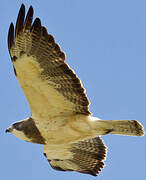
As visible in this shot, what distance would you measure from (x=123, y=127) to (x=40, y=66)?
214 centimetres

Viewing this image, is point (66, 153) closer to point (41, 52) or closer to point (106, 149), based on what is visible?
point (106, 149)


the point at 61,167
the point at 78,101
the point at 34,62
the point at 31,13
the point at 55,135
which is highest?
the point at 31,13

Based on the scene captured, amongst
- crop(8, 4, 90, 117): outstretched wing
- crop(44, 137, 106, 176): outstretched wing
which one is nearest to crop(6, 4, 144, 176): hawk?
crop(8, 4, 90, 117): outstretched wing

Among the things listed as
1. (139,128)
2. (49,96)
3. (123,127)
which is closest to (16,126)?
(49,96)

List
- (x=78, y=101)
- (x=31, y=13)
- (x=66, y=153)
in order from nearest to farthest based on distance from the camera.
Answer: (x=31, y=13) → (x=78, y=101) → (x=66, y=153)

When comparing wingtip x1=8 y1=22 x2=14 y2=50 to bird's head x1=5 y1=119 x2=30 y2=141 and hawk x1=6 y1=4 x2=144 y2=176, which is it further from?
bird's head x1=5 y1=119 x2=30 y2=141

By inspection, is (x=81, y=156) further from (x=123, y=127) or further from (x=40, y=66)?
(x=40, y=66)

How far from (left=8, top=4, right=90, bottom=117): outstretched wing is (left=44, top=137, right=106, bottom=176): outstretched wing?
1768 millimetres

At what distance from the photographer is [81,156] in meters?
11.0

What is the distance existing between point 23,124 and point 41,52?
1.77 m

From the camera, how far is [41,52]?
28.3 ft

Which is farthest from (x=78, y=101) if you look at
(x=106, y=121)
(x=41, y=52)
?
(x=41, y=52)

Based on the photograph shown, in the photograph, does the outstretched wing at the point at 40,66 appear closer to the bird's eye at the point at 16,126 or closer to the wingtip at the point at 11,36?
the wingtip at the point at 11,36

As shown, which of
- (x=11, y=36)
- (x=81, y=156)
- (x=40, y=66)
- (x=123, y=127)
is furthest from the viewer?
(x=81, y=156)
